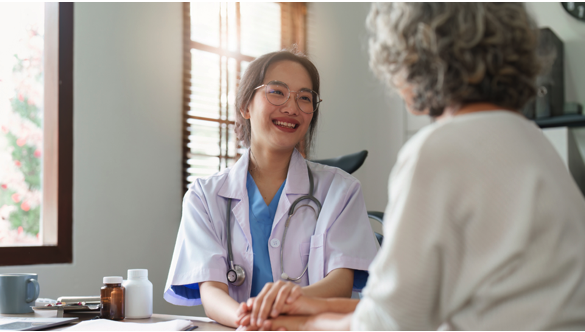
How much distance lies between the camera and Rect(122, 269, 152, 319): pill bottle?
1.34 meters

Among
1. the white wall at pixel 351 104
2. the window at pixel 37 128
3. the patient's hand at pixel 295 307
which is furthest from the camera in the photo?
the white wall at pixel 351 104

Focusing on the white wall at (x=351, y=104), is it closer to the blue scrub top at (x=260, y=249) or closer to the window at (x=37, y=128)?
the window at (x=37, y=128)

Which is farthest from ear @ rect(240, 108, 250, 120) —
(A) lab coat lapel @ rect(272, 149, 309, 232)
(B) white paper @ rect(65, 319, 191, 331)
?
(B) white paper @ rect(65, 319, 191, 331)

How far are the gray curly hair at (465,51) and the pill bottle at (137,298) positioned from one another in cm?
94

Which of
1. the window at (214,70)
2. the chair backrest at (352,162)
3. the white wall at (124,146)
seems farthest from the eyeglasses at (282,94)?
the window at (214,70)

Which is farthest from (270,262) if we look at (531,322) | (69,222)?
(69,222)

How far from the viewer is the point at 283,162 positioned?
173 cm

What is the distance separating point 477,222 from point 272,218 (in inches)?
40.0

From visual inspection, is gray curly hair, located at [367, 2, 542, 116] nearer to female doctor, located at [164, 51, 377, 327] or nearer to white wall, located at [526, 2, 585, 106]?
female doctor, located at [164, 51, 377, 327]

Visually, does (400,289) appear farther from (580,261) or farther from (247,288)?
(247,288)

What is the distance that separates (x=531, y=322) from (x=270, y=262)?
0.97 metres

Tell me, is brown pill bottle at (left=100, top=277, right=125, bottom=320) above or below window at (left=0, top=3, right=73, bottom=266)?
below

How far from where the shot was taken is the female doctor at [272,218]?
1434 millimetres

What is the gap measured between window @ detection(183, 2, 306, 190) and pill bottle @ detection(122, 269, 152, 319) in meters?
1.57
